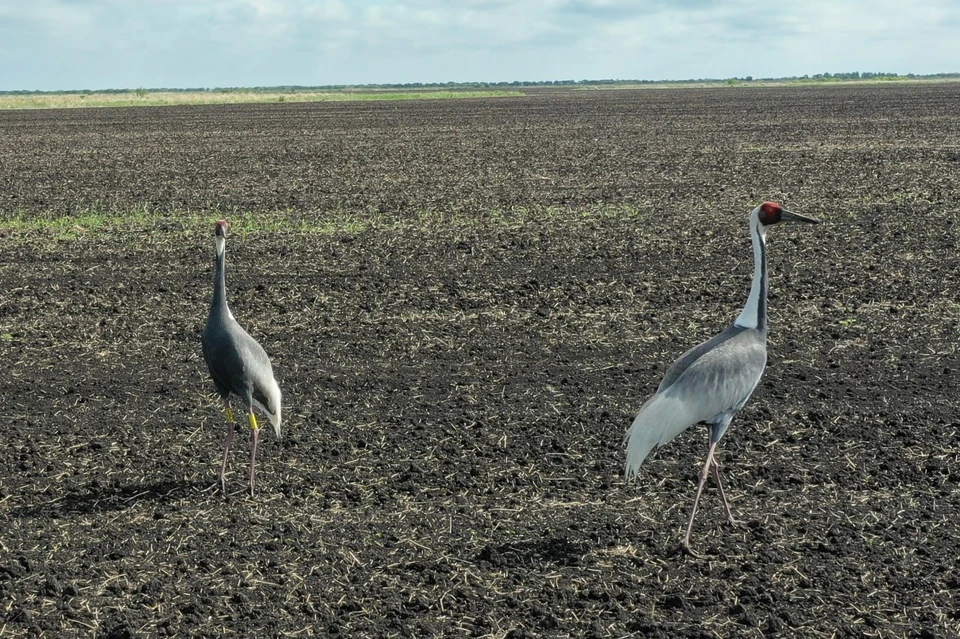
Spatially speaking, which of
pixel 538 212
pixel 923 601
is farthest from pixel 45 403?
pixel 538 212

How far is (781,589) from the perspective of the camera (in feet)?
19.4

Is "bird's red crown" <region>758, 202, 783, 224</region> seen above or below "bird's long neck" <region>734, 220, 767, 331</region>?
above

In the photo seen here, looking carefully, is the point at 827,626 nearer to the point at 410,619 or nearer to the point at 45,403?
the point at 410,619

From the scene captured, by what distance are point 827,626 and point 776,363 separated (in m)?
4.59

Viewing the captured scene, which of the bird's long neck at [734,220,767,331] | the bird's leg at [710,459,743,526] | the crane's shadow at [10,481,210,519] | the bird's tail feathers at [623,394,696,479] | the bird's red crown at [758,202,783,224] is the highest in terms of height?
the bird's red crown at [758,202,783,224]

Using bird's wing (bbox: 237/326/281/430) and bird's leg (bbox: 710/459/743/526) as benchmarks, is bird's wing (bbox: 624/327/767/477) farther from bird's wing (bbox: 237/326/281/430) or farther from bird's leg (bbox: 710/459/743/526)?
bird's wing (bbox: 237/326/281/430)

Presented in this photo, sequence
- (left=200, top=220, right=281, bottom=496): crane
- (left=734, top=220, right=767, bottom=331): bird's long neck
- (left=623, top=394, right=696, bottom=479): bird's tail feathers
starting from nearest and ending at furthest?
(left=623, top=394, right=696, bottom=479): bird's tail feathers → (left=734, top=220, right=767, bottom=331): bird's long neck → (left=200, top=220, right=281, bottom=496): crane

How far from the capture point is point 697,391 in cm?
638

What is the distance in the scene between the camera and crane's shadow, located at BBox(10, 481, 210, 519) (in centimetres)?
702

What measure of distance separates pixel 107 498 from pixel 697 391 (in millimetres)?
4073

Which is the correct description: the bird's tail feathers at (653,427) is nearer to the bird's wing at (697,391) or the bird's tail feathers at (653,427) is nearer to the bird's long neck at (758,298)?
the bird's wing at (697,391)

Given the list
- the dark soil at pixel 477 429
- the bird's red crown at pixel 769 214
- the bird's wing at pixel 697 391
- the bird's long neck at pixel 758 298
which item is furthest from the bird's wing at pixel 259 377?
the bird's red crown at pixel 769 214

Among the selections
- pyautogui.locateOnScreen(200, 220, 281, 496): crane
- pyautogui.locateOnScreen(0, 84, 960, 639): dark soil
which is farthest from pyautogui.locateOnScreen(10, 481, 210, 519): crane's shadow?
pyautogui.locateOnScreen(200, 220, 281, 496): crane

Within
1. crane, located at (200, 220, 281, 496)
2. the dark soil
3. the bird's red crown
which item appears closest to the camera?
the dark soil
